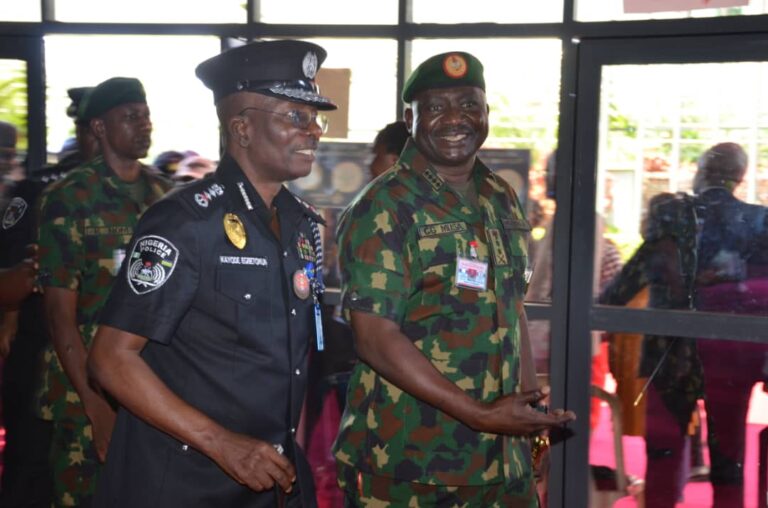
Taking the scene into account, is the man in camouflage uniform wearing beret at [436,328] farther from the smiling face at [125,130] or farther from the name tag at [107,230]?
the smiling face at [125,130]

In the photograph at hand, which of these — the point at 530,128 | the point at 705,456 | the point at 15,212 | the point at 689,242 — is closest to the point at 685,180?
the point at 689,242

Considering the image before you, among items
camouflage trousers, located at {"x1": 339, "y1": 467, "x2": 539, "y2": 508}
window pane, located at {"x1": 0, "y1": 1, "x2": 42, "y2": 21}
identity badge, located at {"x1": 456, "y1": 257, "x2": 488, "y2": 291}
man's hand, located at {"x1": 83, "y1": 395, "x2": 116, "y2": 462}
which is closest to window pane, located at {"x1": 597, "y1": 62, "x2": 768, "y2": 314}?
identity badge, located at {"x1": 456, "y1": 257, "x2": 488, "y2": 291}

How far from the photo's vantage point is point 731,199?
13.4ft

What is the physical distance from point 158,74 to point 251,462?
2848mm

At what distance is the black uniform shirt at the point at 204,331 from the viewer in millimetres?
2316

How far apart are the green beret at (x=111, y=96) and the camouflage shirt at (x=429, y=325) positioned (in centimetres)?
139

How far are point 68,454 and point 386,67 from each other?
2.02m

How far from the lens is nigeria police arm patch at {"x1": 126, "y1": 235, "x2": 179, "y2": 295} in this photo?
7.55 feet

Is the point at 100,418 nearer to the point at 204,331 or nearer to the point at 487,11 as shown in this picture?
the point at 204,331

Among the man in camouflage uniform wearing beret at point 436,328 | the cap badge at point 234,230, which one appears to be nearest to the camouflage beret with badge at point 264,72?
the cap badge at point 234,230

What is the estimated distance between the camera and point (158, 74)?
15.4 feet

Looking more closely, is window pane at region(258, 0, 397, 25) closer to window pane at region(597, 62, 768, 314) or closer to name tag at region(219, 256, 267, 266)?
window pane at region(597, 62, 768, 314)

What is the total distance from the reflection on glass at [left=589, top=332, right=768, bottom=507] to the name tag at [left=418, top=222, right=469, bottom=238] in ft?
4.34

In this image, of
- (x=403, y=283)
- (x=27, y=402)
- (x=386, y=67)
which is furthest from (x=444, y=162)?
(x=27, y=402)
